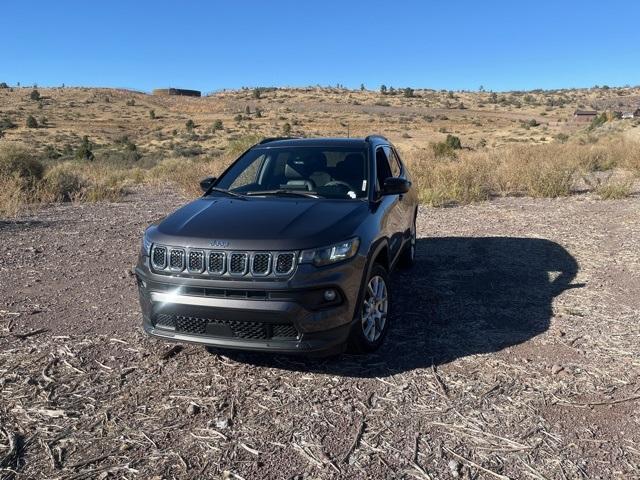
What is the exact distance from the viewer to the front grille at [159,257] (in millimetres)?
4022

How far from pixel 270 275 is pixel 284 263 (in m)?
0.12

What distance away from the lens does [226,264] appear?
3.80 meters

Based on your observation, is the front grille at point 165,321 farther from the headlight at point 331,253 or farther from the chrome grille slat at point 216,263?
the headlight at point 331,253

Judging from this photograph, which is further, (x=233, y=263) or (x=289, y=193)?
(x=289, y=193)

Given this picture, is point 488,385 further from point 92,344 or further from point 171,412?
point 92,344

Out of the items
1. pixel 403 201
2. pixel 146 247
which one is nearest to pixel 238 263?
pixel 146 247

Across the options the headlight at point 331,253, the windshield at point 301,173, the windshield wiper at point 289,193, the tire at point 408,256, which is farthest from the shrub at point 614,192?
the headlight at point 331,253

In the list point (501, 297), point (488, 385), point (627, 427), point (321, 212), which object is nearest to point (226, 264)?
point (321, 212)

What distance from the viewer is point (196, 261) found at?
3.88 m

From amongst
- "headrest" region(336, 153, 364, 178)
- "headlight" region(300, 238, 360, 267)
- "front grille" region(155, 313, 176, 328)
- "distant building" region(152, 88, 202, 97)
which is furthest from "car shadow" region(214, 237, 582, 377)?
"distant building" region(152, 88, 202, 97)

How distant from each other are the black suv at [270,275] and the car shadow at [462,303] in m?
0.27

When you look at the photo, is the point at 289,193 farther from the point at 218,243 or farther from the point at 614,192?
the point at 614,192

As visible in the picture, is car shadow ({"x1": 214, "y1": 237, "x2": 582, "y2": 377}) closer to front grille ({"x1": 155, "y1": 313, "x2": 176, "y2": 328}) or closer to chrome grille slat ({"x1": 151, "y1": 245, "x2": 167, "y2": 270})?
front grille ({"x1": 155, "y1": 313, "x2": 176, "y2": 328})

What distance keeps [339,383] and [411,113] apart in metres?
59.6
